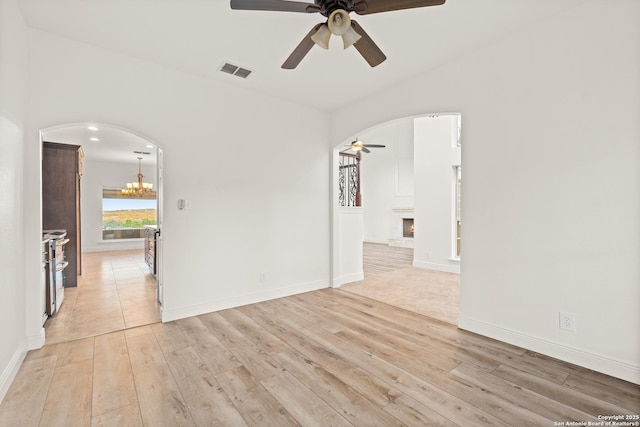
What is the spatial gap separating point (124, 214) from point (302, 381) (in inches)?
401

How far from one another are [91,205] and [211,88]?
7.95m

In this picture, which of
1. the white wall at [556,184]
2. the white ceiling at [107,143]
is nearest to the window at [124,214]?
the white ceiling at [107,143]

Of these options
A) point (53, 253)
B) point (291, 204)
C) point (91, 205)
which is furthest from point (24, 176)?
point (91, 205)

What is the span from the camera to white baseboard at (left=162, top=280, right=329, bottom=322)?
3424 mm

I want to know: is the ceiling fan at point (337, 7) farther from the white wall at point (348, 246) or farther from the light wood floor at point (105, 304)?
the light wood floor at point (105, 304)

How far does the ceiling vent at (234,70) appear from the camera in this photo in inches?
132

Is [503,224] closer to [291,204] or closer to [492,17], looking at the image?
[492,17]

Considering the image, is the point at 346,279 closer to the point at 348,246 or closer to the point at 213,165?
Result: the point at 348,246

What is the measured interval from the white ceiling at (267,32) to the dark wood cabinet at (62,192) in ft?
8.88

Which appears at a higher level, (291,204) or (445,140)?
(445,140)

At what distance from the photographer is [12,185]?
2.33m

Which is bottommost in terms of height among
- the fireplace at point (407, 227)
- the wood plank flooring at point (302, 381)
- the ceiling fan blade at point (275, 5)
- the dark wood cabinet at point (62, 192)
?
the wood plank flooring at point (302, 381)

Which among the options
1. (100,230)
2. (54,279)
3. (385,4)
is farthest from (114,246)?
(385,4)

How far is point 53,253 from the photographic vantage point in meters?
3.49
